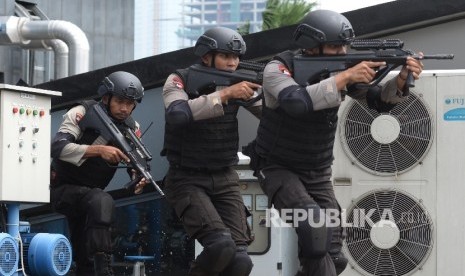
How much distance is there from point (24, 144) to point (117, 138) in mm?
802

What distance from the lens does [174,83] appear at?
27.1 feet

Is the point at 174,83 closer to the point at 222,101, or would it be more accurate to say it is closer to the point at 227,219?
the point at 222,101

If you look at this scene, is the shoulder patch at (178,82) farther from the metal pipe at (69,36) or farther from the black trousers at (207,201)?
the metal pipe at (69,36)

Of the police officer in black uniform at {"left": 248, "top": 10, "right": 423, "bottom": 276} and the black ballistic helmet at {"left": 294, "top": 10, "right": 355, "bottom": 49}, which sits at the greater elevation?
the black ballistic helmet at {"left": 294, "top": 10, "right": 355, "bottom": 49}

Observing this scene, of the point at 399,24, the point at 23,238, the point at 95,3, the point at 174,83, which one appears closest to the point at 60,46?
the point at 95,3

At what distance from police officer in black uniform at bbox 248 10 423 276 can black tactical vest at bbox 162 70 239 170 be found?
35 centimetres

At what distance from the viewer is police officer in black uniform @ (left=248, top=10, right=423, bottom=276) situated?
7516 mm

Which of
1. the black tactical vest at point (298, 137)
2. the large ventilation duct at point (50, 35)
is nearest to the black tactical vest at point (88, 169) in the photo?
the black tactical vest at point (298, 137)

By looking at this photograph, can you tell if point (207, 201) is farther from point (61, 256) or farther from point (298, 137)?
point (61, 256)

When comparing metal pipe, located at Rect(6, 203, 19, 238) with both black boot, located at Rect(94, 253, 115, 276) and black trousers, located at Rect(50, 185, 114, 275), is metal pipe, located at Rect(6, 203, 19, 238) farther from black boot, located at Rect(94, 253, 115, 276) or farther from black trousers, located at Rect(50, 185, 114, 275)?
black boot, located at Rect(94, 253, 115, 276)

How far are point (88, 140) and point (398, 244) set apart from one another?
2.71m

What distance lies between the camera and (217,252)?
798 centimetres

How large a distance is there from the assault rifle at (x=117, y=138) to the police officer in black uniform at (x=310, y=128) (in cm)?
155

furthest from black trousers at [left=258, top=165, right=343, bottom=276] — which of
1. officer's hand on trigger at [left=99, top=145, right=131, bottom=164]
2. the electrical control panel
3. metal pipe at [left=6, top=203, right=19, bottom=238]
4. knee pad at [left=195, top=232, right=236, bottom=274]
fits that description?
metal pipe at [left=6, top=203, right=19, bottom=238]
